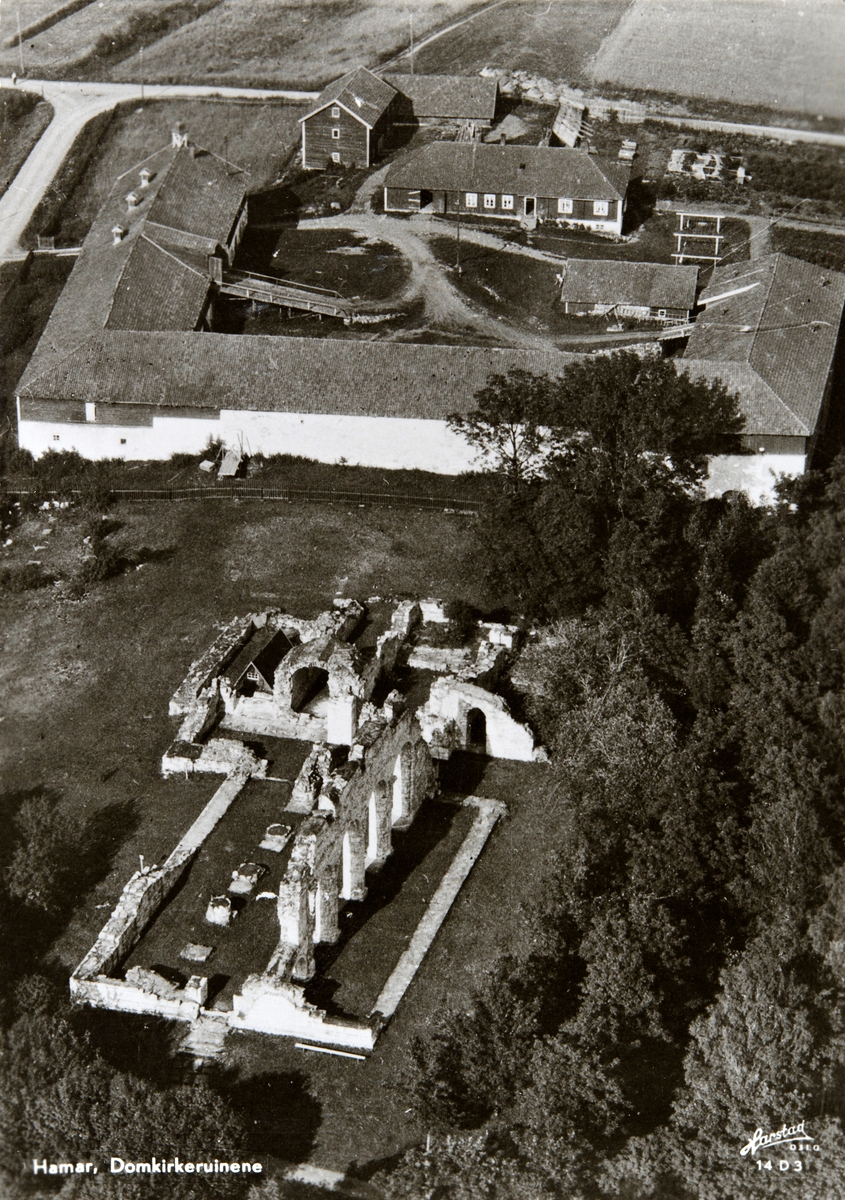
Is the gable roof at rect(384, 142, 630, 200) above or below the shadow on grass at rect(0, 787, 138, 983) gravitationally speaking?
above

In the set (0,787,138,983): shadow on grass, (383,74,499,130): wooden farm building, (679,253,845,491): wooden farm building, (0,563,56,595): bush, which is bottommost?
(0,563,56,595): bush

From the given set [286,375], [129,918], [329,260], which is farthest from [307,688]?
[329,260]

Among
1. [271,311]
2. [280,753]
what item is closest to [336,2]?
[271,311]

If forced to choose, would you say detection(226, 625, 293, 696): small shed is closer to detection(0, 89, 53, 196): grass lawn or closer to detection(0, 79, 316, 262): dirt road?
detection(0, 79, 316, 262): dirt road

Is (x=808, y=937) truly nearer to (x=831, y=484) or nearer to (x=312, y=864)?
(x=312, y=864)

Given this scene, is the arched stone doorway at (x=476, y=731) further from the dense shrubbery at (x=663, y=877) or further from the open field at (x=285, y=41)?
the open field at (x=285, y=41)

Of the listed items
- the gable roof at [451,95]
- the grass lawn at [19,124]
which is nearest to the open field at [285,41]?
the gable roof at [451,95]

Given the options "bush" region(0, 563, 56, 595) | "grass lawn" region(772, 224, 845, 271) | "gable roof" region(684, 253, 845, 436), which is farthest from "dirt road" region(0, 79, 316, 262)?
"bush" region(0, 563, 56, 595)
